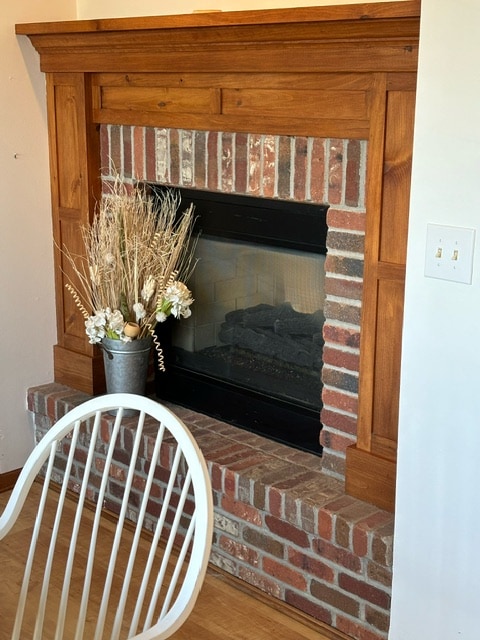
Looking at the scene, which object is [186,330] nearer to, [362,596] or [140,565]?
[140,565]

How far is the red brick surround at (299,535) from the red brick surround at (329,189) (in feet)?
0.52

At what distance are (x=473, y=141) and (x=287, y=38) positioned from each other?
85cm

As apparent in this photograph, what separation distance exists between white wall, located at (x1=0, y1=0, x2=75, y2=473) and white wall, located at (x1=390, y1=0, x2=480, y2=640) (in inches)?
71.0

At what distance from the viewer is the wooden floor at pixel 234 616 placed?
2.59 metres

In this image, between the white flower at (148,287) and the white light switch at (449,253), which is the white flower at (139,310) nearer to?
the white flower at (148,287)

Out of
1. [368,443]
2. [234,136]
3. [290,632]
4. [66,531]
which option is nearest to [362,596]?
[290,632]

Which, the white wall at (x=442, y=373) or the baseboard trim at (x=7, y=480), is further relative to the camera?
the baseboard trim at (x=7, y=480)

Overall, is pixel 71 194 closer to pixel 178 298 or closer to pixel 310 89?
pixel 178 298

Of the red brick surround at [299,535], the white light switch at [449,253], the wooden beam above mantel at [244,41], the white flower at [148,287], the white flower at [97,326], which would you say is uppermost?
the wooden beam above mantel at [244,41]

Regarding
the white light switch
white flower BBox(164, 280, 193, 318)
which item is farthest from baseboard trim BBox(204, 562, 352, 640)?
the white light switch

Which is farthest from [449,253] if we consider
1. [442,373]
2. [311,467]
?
[311,467]

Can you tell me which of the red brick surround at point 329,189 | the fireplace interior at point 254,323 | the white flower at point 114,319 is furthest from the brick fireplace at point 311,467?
the white flower at point 114,319

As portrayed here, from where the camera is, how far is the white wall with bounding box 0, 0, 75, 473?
324 cm

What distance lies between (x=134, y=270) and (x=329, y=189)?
2.57 ft
